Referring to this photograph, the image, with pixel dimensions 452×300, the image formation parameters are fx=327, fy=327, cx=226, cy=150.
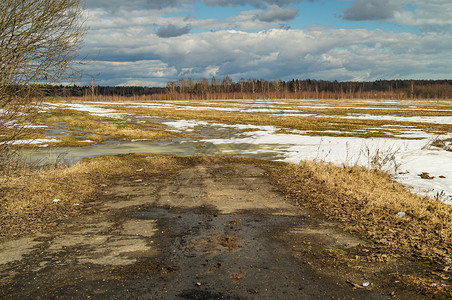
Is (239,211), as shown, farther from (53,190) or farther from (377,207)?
(53,190)

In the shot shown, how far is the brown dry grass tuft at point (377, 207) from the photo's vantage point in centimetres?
627

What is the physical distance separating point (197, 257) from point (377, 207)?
5.15 metres

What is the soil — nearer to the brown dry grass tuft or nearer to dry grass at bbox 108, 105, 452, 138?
the brown dry grass tuft

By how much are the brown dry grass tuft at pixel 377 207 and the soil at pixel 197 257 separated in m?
0.58

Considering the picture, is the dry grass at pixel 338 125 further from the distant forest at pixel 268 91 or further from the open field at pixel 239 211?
the distant forest at pixel 268 91

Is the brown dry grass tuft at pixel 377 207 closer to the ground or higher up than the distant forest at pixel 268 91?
closer to the ground

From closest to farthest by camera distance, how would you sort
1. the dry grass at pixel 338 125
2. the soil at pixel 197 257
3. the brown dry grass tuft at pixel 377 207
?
the soil at pixel 197 257, the brown dry grass tuft at pixel 377 207, the dry grass at pixel 338 125

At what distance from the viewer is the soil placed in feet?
15.4

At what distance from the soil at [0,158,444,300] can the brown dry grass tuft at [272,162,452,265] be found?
0.58 m

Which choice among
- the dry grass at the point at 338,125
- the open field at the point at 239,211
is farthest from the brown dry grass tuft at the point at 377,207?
the dry grass at the point at 338,125

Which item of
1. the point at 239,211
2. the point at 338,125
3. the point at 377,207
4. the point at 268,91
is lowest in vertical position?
the point at 239,211

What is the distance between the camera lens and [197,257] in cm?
579

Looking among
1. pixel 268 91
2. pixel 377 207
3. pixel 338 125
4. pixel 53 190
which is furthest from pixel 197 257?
pixel 268 91

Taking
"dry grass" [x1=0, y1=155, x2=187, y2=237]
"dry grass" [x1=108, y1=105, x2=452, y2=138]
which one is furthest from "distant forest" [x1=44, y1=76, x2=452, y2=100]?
"dry grass" [x1=0, y1=155, x2=187, y2=237]
